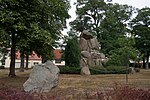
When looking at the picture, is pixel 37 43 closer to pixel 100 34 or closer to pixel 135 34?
pixel 100 34

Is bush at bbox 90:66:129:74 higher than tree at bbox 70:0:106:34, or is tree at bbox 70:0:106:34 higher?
tree at bbox 70:0:106:34

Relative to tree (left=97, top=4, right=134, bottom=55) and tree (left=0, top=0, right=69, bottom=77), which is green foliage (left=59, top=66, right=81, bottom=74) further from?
tree (left=97, top=4, right=134, bottom=55)

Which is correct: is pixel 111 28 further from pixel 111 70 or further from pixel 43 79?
pixel 43 79

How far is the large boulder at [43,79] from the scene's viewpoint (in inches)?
512

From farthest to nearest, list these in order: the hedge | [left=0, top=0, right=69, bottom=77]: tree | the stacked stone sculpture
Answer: the stacked stone sculpture → the hedge → [left=0, top=0, right=69, bottom=77]: tree

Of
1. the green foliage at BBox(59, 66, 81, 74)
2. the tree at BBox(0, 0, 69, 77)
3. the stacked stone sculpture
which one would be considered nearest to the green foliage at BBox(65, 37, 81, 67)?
the stacked stone sculpture

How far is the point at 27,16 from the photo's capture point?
20641mm

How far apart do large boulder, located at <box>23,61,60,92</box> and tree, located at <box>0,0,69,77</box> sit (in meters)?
6.29

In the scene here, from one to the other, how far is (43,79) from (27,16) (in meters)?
8.60

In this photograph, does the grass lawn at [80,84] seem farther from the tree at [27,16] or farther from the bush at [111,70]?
the bush at [111,70]

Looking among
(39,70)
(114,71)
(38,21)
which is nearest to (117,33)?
(114,71)

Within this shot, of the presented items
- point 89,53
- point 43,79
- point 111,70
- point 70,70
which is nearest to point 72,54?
point 70,70

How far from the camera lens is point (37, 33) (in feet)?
64.7

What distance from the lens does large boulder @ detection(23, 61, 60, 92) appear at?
12992 mm
